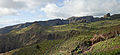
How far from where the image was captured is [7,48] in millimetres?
125000

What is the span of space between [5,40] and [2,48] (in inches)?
382

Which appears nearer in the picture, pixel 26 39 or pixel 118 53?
pixel 118 53

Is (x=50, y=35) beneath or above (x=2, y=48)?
above

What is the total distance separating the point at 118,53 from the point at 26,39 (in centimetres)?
10776

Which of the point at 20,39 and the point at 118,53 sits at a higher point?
the point at 118,53

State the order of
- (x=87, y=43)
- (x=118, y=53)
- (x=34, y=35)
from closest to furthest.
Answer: (x=118, y=53) → (x=87, y=43) → (x=34, y=35)

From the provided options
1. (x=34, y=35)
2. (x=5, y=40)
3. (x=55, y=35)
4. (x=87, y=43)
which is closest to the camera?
(x=87, y=43)

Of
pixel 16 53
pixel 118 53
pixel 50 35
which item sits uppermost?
pixel 118 53

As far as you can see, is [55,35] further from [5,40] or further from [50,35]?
[5,40]

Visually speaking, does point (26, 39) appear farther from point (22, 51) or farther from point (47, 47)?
point (47, 47)

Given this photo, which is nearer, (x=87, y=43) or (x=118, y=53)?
(x=118, y=53)

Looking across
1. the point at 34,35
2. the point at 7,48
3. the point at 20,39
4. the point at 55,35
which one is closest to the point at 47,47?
the point at 55,35

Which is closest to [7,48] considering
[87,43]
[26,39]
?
[26,39]

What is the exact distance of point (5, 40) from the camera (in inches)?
5030
